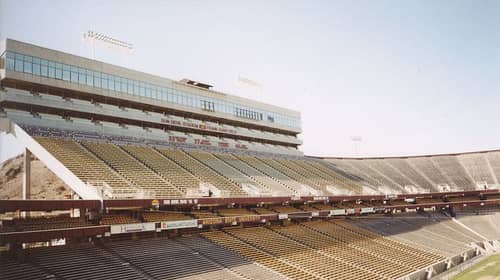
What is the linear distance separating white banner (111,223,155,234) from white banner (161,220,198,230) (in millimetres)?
967

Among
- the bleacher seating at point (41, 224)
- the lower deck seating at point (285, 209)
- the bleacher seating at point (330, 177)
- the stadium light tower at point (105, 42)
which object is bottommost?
the lower deck seating at point (285, 209)

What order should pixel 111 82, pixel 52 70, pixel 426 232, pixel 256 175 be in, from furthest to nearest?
pixel 426 232 < pixel 256 175 < pixel 111 82 < pixel 52 70

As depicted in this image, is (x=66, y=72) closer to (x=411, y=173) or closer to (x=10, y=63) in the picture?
(x=10, y=63)

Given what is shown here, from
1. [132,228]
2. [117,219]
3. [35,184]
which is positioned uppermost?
[35,184]

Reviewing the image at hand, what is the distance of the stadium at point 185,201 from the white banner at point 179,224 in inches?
3.3

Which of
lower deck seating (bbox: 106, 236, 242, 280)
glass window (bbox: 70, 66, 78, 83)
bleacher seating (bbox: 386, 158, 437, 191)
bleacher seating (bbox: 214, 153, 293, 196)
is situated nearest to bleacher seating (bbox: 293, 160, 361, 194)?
bleacher seating (bbox: 214, 153, 293, 196)

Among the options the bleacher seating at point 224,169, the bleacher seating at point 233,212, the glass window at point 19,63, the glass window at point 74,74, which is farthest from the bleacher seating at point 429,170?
the glass window at point 19,63

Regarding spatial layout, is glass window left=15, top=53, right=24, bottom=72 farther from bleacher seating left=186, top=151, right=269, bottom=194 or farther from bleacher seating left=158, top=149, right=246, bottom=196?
bleacher seating left=186, top=151, right=269, bottom=194

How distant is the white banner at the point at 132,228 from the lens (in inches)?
979

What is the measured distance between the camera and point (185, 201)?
3003cm

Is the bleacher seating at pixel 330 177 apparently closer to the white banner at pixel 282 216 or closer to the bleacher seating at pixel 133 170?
the white banner at pixel 282 216

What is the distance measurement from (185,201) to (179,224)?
→ 202cm

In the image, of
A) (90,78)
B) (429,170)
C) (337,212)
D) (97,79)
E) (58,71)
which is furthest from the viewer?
(429,170)

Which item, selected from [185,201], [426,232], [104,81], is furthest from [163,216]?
[426,232]
